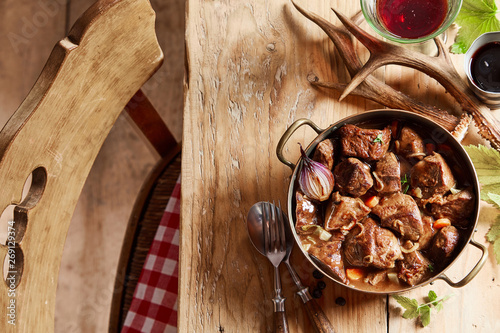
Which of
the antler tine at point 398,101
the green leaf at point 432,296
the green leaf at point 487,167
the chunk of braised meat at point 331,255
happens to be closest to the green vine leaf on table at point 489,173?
the green leaf at point 487,167

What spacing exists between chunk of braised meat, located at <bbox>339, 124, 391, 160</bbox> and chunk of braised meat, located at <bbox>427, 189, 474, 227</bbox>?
21 centimetres

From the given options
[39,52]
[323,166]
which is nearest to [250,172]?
[323,166]

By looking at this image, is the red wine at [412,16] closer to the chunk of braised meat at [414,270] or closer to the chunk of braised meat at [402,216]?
the chunk of braised meat at [402,216]

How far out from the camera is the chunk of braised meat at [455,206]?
1251mm

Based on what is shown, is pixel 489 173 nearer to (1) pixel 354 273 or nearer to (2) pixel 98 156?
(1) pixel 354 273

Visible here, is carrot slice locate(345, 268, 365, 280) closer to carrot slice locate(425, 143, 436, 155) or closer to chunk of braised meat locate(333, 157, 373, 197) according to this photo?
chunk of braised meat locate(333, 157, 373, 197)

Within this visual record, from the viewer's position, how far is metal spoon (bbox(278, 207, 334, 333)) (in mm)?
1321

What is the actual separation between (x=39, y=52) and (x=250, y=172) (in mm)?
1832

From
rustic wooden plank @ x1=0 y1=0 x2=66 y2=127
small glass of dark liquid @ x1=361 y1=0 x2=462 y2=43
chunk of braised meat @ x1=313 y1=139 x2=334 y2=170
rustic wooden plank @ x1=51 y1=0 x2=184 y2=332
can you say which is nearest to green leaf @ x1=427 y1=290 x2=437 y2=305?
chunk of braised meat @ x1=313 y1=139 x2=334 y2=170

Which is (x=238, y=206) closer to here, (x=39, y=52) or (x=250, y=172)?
(x=250, y=172)

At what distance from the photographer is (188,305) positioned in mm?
1380

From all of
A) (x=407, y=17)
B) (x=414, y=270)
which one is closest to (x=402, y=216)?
(x=414, y=270)

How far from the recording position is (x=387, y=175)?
4.22ft

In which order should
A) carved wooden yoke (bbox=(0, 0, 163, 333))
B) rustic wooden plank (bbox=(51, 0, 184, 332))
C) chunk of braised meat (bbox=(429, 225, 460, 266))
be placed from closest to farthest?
1. carved wooden yoke (bbox=(0, 0, 163, 333))
2. chunk of braised meat (bbox=(429, 225, 460, 266))
3. rustic wooden plank (bbox=(51, 0, 184, 332))
